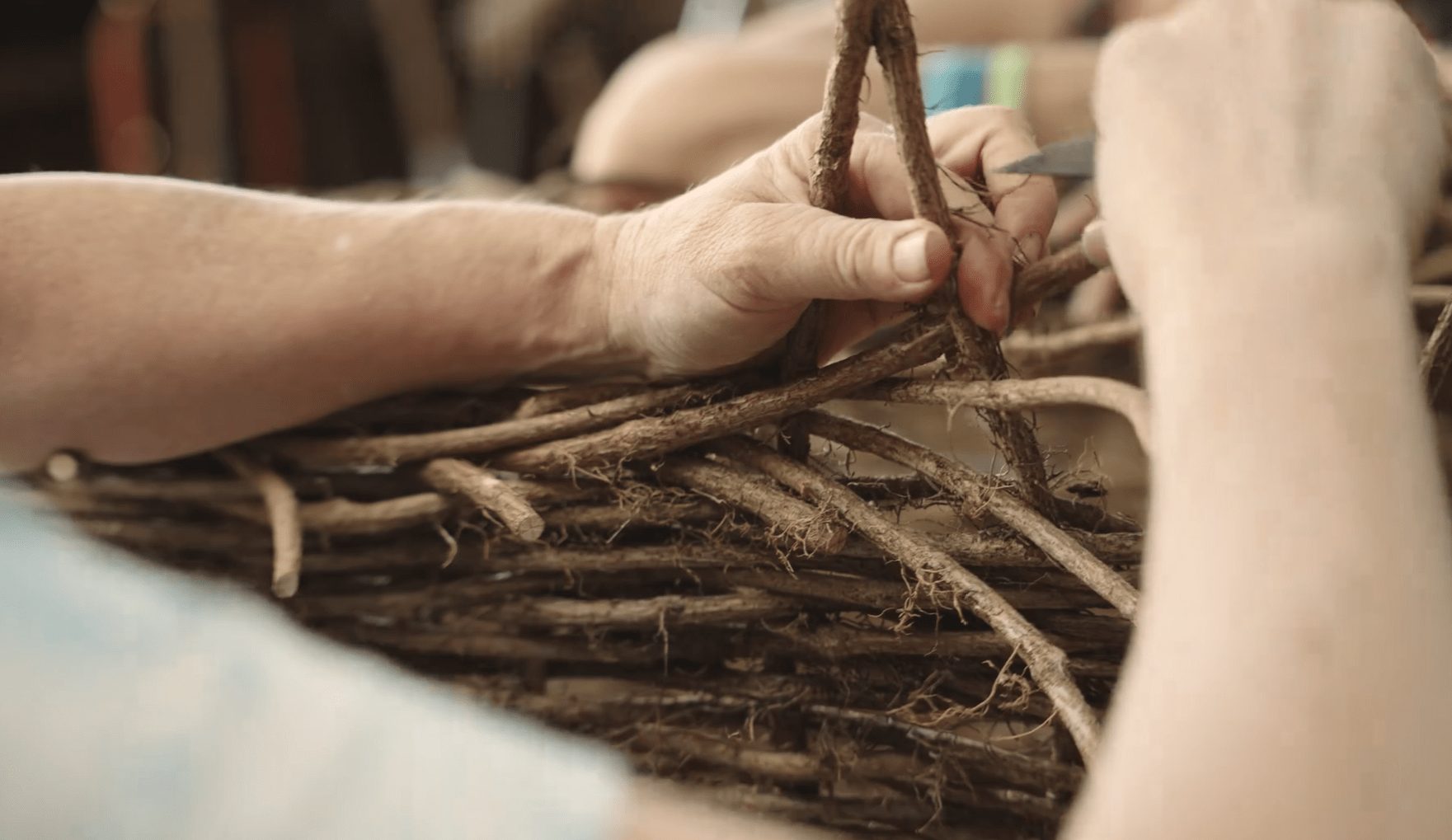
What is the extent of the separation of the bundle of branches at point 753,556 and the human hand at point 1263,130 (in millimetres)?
56

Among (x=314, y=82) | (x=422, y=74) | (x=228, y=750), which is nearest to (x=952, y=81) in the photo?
(x=228, y=750)

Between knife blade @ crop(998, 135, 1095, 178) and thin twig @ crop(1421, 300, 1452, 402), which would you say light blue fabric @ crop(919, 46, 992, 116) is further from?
thin twig @ crop(1421, 300, 1452, 402)

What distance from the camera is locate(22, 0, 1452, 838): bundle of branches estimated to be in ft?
1.27

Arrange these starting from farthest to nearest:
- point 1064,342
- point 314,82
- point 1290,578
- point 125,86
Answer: point 314,82
point 125,86
point 1064,342
point 1290,578

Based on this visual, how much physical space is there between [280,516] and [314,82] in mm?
2294

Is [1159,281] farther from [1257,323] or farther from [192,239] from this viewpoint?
[192,239]

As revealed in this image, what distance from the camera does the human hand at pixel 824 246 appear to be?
0.36 meters

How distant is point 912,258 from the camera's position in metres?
0.35

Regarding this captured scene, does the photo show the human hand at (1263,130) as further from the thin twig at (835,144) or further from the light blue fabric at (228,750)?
the light blue fabric at (228,750)

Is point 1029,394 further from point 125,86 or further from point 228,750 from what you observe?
Result: point 125,86

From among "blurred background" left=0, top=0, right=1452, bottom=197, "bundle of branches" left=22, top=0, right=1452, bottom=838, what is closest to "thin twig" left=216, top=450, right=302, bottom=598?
"bundle of branches" left=22, top=0, right=1452, bottom=838

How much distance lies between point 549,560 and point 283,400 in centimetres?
13

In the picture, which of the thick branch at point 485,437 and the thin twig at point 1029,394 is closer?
the thin twig at point 1029,394

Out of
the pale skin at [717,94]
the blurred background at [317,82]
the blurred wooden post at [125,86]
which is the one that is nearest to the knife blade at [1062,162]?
the pale skin at [717,94]
